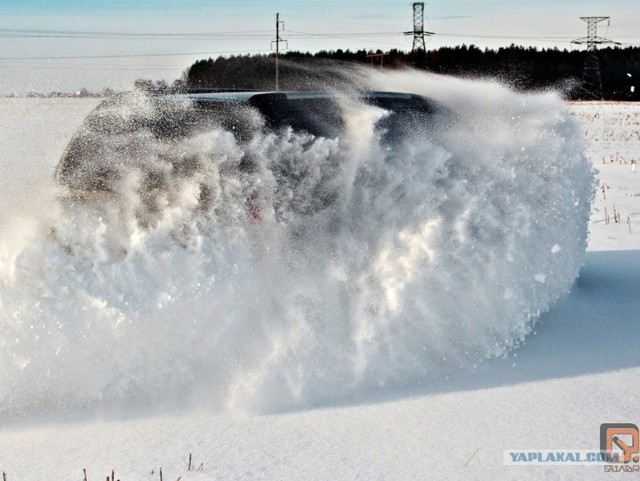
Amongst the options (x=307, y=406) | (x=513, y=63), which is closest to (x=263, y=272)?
(x=307, y=406)

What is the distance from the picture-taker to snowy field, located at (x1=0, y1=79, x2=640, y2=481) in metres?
3.41

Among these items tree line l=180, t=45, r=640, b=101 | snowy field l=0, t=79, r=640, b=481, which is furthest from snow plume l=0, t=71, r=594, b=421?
Answer: tree line l=180, t=45, r=640, b=101

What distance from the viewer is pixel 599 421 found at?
150 inches

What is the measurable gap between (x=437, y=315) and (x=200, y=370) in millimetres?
1435

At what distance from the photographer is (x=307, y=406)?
13.5 feet

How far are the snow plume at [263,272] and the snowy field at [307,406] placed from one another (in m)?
0.02

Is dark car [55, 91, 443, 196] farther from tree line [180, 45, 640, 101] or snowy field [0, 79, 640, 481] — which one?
tree line [180, 45, 640, 101]

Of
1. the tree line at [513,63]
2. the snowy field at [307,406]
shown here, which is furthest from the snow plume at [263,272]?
the tree line at [513,63]

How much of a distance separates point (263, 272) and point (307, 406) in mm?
797

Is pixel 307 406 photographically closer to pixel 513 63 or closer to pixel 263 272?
pixel 263 272

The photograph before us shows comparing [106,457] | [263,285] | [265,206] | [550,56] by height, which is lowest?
[106,457]

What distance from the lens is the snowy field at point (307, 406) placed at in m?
3.41

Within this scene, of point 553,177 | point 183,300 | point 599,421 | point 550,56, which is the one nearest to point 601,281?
point 553,177

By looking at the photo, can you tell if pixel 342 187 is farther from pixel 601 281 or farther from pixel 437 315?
pixel 601 281
